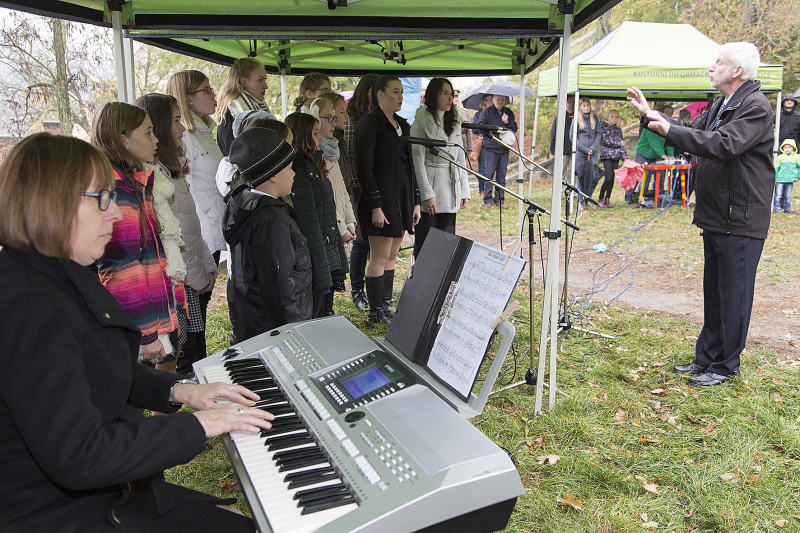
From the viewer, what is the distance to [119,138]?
7.93ft

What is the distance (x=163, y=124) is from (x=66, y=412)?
84.4 inches

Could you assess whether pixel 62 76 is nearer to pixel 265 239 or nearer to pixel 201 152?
pixel 201 152

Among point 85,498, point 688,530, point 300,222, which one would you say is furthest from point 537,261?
point 85,498

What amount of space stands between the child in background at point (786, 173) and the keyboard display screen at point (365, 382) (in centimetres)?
1072

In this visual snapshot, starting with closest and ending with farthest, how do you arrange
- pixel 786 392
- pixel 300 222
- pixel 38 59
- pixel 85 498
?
1. pixel 85 498
2. pixel 300 222
3. pixel 786 392
4. pixel 38 59

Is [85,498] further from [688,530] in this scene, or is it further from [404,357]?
[688,530]

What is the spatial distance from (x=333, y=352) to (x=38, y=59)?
34.5ft

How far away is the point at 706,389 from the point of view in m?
3.73

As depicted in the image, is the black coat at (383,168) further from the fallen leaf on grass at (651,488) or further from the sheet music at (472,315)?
the sheet music at (472,315)

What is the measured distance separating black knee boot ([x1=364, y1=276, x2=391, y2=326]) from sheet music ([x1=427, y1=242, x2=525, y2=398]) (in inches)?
121

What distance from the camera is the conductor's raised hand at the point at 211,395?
1624 millimetres

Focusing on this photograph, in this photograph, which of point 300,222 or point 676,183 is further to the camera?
point 676,183

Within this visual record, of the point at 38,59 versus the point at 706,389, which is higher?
the point at 38,59

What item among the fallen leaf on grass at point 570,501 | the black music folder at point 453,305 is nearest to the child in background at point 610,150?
the fallen leaf on grass at point 570,501
